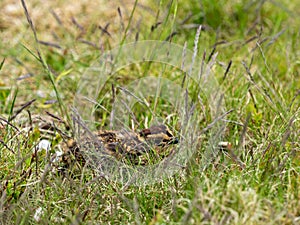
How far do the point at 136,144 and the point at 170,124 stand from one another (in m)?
0.44

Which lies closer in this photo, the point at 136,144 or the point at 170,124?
the point at 136,144

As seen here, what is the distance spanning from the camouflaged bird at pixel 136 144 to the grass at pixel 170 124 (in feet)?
0.29

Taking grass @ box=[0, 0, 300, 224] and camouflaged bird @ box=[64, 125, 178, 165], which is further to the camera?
camouflaged bird @ box=[64, 125, 178, 165]

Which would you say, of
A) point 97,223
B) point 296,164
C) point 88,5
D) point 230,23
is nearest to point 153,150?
point 97,223

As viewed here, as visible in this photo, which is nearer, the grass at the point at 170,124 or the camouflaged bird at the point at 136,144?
the grass at the point at 170,124

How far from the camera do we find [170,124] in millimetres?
2891

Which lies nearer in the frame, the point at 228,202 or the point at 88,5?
the point at 228,202

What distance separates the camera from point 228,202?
194 cm

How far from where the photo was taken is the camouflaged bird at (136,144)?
2.48m

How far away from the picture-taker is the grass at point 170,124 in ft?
6.62

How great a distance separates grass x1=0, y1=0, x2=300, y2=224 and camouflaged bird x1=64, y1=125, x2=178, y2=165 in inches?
3.5

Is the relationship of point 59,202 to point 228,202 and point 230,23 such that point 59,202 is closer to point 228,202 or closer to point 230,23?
point 228,202

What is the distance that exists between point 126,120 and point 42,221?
0.88 metres

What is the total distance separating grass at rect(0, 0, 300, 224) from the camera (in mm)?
2018
